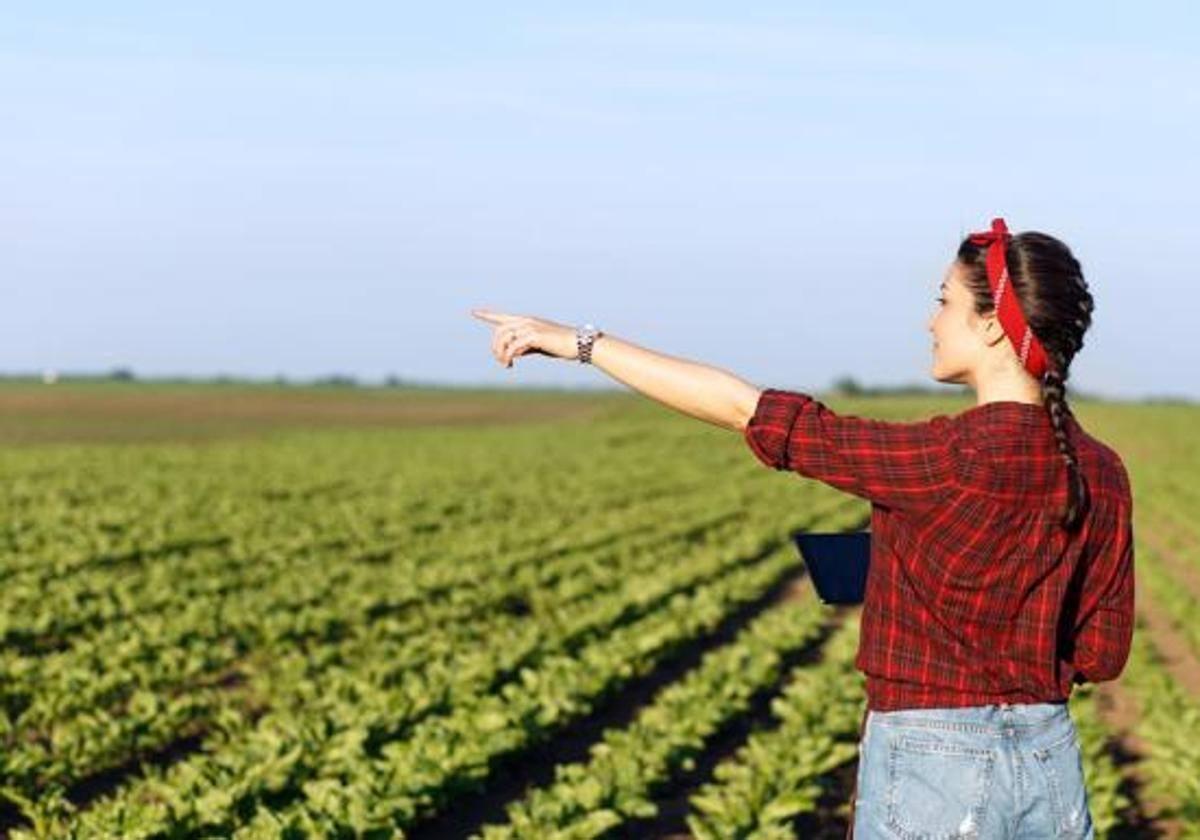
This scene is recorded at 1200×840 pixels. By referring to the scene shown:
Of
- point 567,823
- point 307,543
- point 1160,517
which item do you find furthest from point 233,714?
point 1160,517

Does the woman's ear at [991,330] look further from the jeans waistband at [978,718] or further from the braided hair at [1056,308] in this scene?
the jeans waistband at [978,718]

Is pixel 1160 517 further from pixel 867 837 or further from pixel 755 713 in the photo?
pixel 867 837

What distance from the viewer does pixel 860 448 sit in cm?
281

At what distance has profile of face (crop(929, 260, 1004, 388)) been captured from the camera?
9.55 ft

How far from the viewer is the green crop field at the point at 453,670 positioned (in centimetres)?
824

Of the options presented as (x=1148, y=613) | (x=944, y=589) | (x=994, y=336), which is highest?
(x=994, y=336)

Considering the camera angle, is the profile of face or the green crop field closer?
the profile of face

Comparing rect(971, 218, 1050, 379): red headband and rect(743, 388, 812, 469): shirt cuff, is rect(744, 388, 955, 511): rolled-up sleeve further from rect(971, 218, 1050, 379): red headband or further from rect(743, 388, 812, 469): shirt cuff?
rect(971, 218, 1050, 379): red headband

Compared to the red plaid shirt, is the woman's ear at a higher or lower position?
higher

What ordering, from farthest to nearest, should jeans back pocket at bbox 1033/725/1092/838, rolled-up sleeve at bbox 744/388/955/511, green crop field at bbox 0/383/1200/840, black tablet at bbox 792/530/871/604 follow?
green crop field at bbox 0/383/1200/840 < black tablet at bbox 792/530/871/604 < jeans back pocket at bbox 1033/725/1092/838 < rolled-up sleeve at bbox 744/388/955/511

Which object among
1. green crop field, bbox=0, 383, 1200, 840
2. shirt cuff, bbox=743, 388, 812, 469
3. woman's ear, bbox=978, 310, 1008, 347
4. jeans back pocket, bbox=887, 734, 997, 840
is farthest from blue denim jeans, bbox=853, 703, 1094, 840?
green crop field, bbox=0, 383, 1200, 840

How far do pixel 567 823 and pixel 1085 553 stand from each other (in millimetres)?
4944

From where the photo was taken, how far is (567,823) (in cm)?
762

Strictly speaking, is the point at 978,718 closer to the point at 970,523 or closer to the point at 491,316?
the point at 970,523
